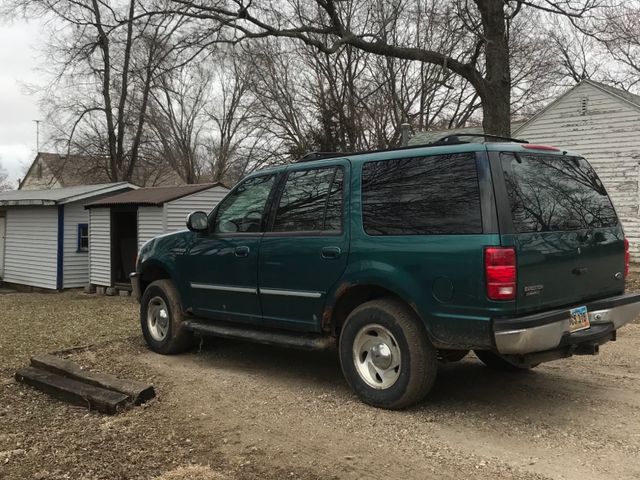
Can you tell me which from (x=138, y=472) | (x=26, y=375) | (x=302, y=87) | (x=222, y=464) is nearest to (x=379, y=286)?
(x=222, y=464)

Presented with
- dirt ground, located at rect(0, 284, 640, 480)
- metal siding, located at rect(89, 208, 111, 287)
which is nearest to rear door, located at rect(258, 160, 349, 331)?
dirt ground, located at rect(0, 284, 640, 480)

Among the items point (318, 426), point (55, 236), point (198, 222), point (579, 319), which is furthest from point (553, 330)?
point (55, 236)

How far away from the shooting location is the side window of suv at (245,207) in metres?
5.61

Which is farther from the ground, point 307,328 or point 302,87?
point 302,87

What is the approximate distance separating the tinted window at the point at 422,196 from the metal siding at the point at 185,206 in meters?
9.72

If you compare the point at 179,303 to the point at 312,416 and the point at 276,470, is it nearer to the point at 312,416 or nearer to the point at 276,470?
the point at 312,416

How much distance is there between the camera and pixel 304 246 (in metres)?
5.02

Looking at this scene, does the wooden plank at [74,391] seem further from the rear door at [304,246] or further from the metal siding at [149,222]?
the metal siding at [149,222]

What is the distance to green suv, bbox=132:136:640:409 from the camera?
3.99 meters

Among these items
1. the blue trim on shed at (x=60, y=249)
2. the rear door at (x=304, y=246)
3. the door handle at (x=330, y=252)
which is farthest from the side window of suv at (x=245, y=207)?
the blue trim on shed at (x=60, y=249)

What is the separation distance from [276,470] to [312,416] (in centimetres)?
95

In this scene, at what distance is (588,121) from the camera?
16438 mm

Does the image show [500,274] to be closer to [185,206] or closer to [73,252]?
[185,206]

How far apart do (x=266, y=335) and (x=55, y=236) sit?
14.2 meters
